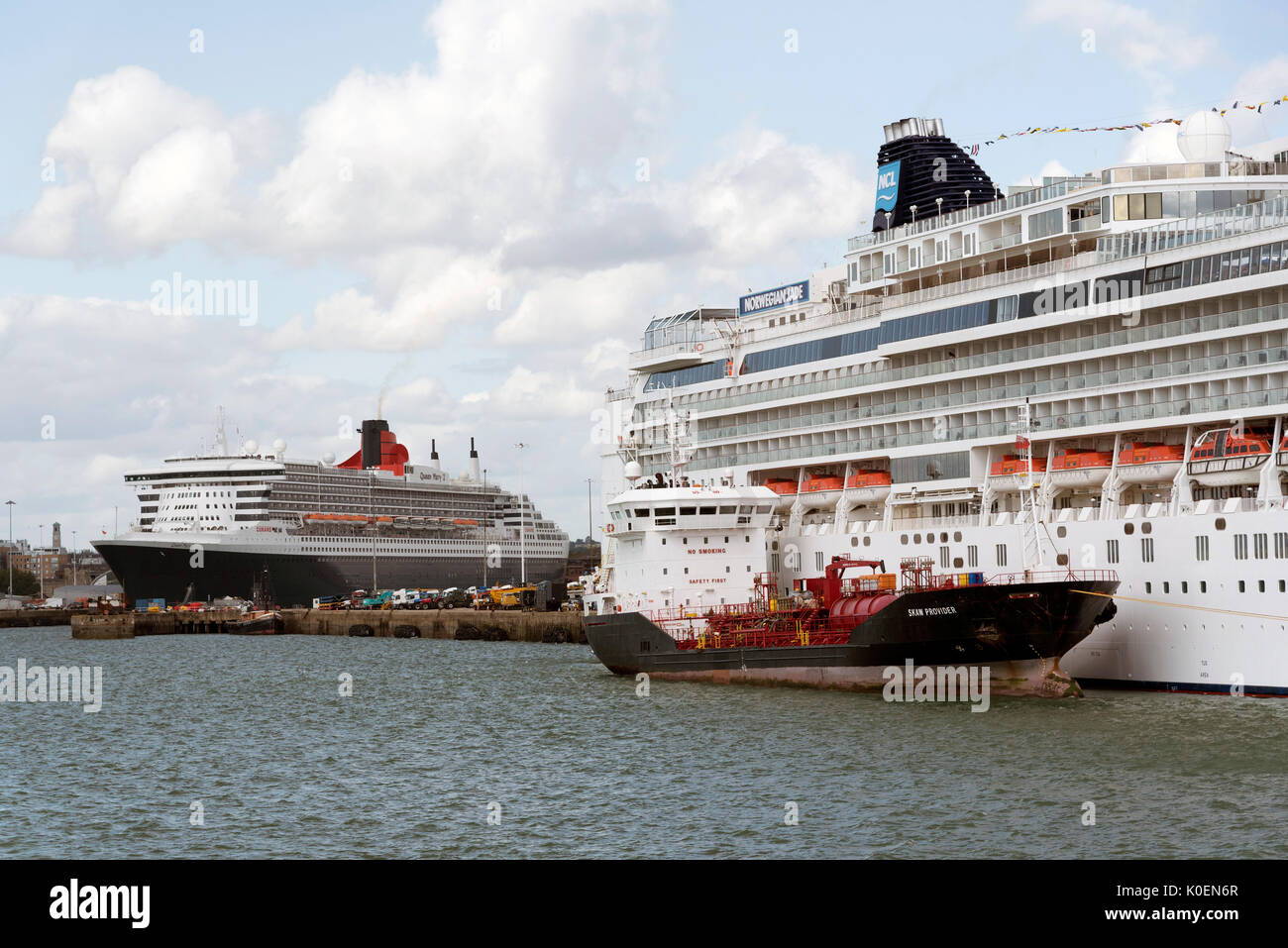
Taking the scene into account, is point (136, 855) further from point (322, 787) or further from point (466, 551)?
point (466, 551)

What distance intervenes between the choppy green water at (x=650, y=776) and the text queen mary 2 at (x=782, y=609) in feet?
4.28

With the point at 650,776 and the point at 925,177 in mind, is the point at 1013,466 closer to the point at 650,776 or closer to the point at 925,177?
the point at 925,177

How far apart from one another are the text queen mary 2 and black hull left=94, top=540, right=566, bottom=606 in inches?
2749

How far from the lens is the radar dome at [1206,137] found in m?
44.7

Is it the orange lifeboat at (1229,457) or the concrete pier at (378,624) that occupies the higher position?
the orange lifeboat at (1229,457)

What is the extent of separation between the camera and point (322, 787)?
27.7 meters

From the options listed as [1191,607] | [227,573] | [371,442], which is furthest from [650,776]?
[371,442]

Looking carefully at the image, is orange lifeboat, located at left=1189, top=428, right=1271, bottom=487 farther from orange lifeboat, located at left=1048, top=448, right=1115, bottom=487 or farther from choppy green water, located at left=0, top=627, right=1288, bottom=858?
choppy green water, located at left=0, top=627, right=1288, bottom=858

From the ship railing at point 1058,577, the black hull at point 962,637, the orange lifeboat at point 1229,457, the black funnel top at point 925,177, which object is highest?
the black funnel top at point 925,177

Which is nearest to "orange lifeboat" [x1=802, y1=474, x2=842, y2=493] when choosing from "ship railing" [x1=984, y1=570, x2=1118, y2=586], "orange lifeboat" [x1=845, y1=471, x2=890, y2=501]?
"orange lifeboat" [x1=845, y1=471, x2=890, y2=501]

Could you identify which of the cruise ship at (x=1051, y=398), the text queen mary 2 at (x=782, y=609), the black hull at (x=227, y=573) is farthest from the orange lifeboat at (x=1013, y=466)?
the black hull at (x=227, y=573)

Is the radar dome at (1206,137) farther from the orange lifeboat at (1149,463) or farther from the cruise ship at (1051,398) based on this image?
the orange lifeboat at (1149,463)

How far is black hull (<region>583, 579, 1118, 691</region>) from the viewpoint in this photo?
37.2m
